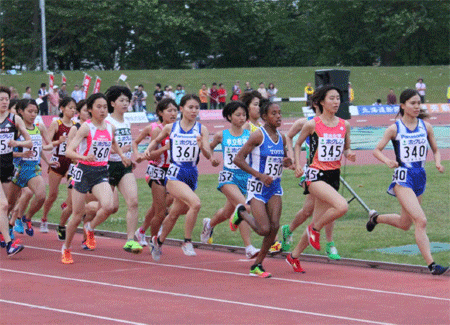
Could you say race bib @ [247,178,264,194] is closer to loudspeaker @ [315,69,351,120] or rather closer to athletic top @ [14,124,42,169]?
loudspeaker @ [315,69,351,120]

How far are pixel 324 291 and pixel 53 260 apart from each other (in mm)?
3877

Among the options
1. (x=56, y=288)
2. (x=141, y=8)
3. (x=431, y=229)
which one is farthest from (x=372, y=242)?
(x=141, y=8)

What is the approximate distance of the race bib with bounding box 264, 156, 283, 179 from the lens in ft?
31.6

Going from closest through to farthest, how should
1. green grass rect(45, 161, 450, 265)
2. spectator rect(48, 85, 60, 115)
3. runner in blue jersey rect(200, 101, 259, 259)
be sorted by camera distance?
runner in blue jersey rect(200, 101, 259, 259) < green grass rect(45, 161, 450, 265) < spectator rect(48, 85, 60, 115)

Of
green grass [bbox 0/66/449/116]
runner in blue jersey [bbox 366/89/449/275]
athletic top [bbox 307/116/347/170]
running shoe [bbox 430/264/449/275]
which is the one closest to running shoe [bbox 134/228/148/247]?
athletic top [bbox 307/116/347/170]

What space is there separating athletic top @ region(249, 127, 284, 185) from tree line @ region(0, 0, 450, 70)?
2016 inches

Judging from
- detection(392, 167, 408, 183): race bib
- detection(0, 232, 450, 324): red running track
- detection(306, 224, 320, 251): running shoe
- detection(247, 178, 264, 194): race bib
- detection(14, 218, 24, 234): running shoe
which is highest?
detection(392, 167, 408, 183): race bib

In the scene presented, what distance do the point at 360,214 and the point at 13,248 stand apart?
6.17 metres

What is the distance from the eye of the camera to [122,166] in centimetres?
1120

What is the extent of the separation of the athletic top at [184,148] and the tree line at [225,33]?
49.9 m

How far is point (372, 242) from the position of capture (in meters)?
11.8

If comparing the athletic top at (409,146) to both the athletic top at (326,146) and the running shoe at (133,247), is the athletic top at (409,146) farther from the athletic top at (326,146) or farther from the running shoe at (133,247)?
the running shoe at (133,247)

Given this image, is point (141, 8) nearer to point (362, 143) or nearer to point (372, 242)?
point (362, 143)

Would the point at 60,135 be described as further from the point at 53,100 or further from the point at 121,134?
the point at 53,100
